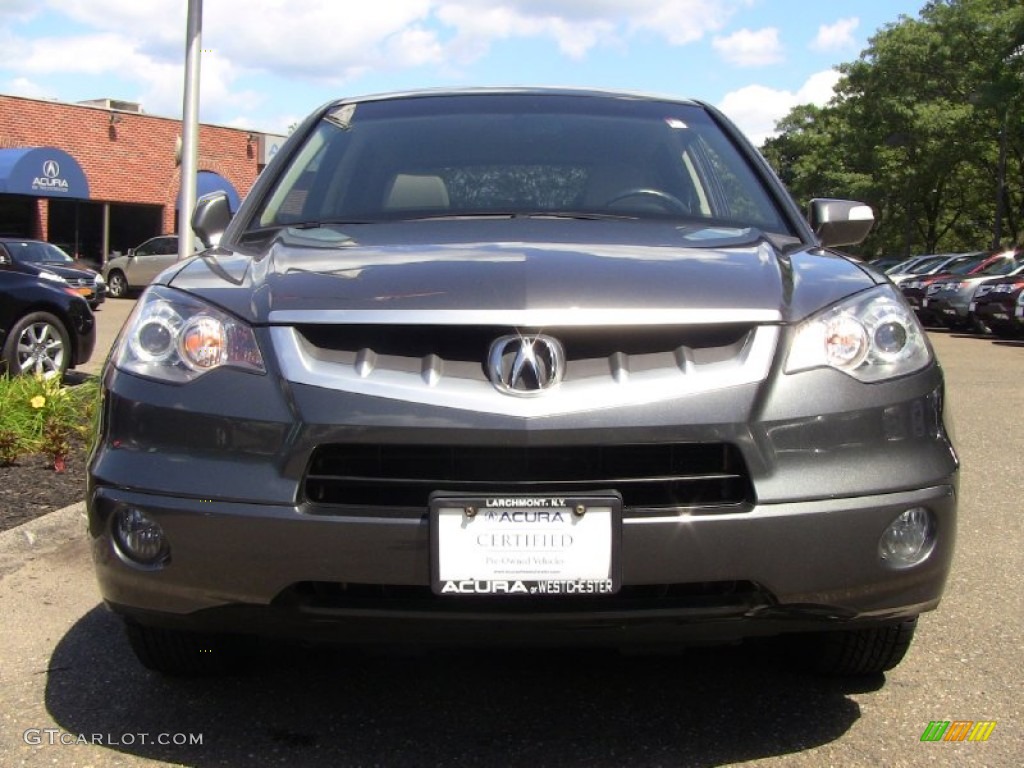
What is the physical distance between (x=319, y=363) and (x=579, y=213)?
1167 mm

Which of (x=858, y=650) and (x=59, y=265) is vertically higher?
(x=858, y=650)

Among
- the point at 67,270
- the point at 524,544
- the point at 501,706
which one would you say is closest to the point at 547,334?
the point at 524,544

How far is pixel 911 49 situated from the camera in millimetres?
35625

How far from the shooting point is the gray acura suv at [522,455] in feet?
7.22

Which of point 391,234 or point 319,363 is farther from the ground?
point 391,234

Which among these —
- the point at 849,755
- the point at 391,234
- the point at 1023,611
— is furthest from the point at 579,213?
the point at 1023,611

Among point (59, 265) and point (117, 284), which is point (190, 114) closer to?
point (59, 265)

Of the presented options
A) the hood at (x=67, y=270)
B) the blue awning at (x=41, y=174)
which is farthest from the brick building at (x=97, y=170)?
the hood at (x=67, y=270)

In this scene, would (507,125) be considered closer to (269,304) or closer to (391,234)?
(391,234)

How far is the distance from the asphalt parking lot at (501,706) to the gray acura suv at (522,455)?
351mm

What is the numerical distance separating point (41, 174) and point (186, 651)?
93.8ft

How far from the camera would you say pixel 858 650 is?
281 cm

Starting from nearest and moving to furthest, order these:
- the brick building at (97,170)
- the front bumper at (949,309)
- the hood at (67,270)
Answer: the hood at (67,270), the front bumper at (949,309), the brick building at (97,170)

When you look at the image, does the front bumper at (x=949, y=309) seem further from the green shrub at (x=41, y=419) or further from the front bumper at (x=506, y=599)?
the front bumper at (x=506, y=599)
